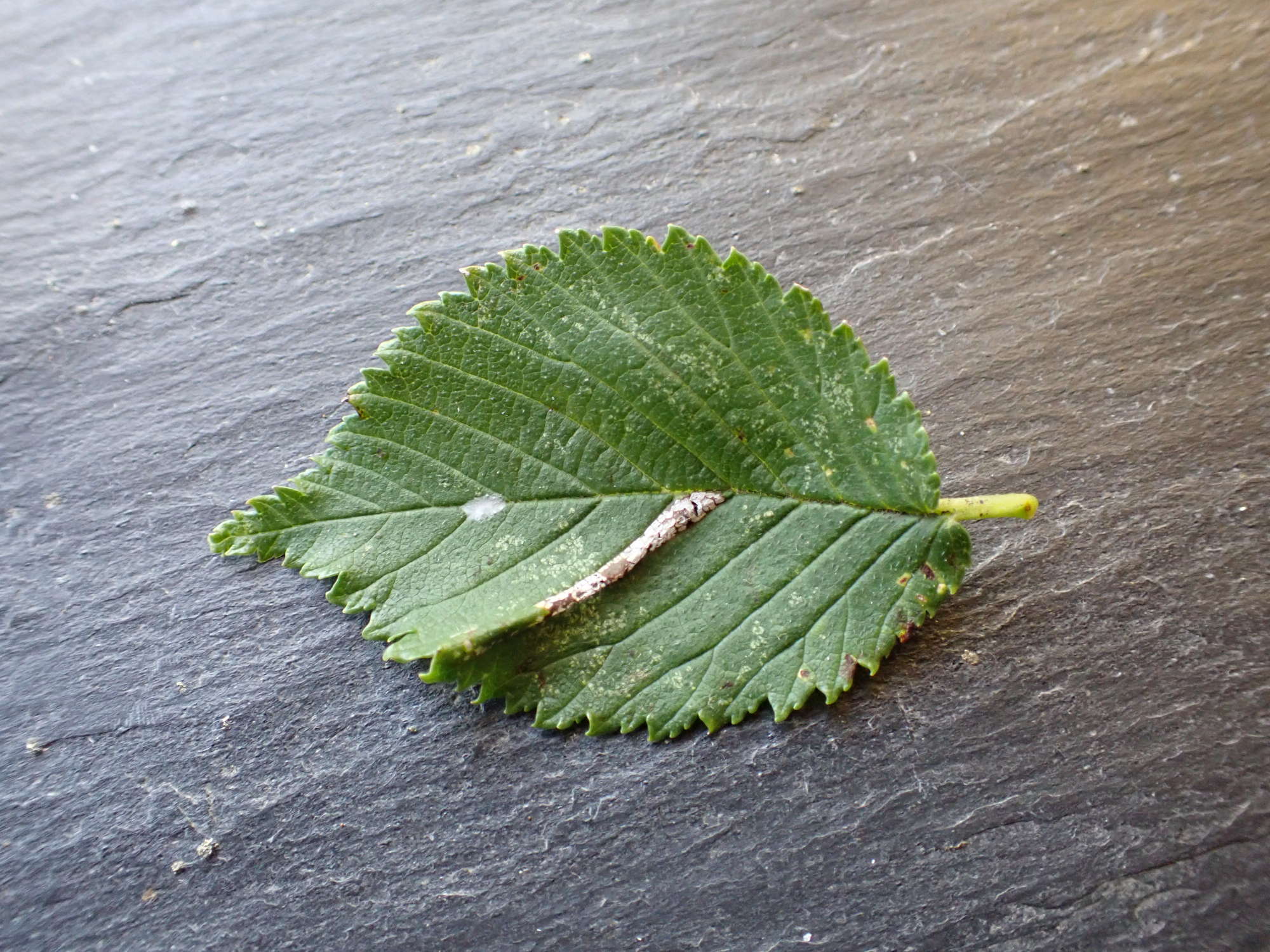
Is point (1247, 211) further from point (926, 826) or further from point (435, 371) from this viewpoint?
point (435, 371)

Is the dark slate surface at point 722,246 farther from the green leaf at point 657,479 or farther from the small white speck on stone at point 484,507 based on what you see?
the small white speck on stone at point 484,507

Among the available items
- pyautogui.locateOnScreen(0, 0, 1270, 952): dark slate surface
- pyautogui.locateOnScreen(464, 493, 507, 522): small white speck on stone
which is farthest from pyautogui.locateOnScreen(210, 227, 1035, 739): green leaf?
pyautogui.locateOnScreen(0, 0, 1270, 952): dark slate surface

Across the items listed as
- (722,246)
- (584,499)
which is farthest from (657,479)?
(722,246)

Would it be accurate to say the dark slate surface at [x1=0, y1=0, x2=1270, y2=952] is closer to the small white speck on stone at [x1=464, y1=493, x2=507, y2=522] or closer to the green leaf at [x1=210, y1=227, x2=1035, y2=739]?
the green leaf at [x1=210, y1=227, x2=1035, y2=739]

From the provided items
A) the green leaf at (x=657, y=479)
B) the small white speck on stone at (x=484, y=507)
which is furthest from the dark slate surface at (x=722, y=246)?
Answer: the small white speck on stone at (x=484, y=507)

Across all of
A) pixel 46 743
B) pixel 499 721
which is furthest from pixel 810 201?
pixel 46 743
